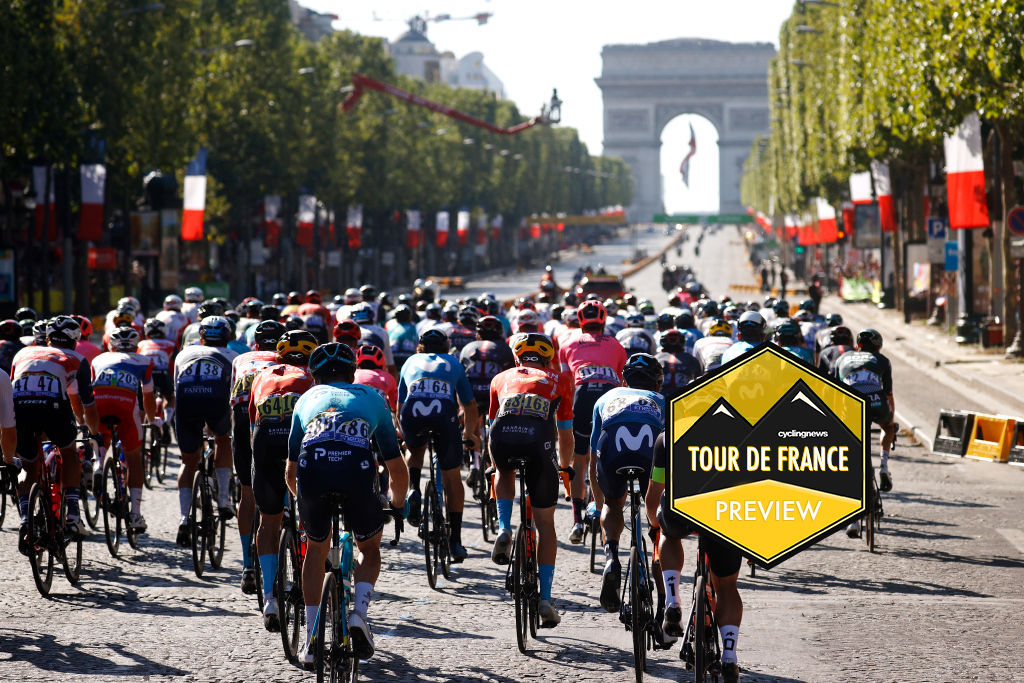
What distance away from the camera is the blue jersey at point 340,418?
319 inches

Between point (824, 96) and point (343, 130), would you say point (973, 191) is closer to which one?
point (824, 96)

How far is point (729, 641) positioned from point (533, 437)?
117 inches

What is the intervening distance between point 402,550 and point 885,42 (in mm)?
26065

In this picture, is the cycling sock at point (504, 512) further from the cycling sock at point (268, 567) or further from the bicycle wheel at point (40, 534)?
the bicycle wheel at point (40, 534)

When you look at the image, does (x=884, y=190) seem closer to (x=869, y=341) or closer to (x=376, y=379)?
(x=869, y=341)

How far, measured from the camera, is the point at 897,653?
9336mm

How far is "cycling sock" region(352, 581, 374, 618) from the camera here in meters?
8.13

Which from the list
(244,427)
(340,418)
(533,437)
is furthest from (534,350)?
(340,418)

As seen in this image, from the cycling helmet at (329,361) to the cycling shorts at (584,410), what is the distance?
4689 millimetres

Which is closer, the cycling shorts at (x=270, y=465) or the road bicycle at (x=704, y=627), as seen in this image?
the road bicycle at (x=704, y=627)

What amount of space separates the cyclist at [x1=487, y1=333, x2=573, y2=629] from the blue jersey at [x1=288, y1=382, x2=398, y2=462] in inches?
64.3

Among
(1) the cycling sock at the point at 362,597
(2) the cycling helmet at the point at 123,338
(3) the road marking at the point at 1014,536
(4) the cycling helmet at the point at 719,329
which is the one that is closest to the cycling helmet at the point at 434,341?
(2) the cycling helmet at the point at 123,338

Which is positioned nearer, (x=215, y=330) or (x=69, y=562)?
(x=69, y=562)

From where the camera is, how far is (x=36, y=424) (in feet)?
38.8
